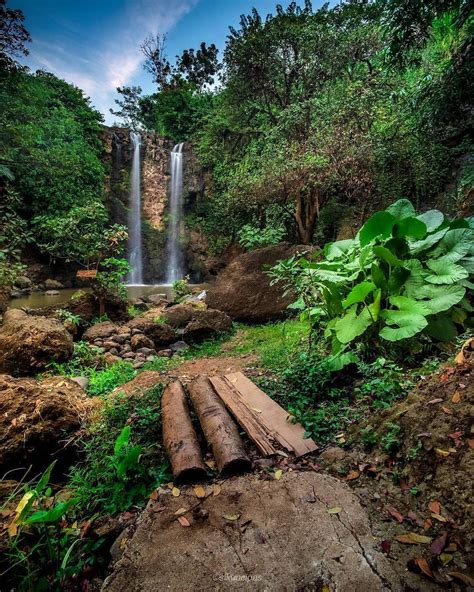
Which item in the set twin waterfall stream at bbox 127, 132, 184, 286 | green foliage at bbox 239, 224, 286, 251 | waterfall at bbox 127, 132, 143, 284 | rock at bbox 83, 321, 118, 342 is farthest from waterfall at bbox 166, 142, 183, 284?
rock at bbox 83, 321, 118, 342

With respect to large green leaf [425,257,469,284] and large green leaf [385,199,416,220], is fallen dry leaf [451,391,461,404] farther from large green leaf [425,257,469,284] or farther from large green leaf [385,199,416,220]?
large green leaf [385,199,416,220]

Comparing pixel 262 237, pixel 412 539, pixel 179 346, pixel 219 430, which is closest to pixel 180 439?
pixel 219 430

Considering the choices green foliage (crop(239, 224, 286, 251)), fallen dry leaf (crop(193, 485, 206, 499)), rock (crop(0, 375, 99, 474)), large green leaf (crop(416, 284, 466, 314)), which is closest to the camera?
fallen dry leaf (crop(193, 485, 206, 499))

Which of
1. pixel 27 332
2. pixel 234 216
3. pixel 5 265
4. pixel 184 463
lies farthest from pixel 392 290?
pixel 234 216

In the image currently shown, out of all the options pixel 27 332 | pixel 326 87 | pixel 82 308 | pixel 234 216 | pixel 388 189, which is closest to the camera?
pixel 27 332

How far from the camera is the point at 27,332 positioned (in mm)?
3732

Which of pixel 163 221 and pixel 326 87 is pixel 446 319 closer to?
pixel 326 87

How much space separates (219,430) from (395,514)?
995 mm

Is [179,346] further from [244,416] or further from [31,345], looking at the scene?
[244,416]

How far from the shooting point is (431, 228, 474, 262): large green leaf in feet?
8.36

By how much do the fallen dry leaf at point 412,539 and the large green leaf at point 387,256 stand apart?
191 cm

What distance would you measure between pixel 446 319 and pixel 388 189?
5979 millimetres

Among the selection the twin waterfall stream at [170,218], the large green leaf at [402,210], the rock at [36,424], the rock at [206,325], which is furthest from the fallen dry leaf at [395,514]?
the twin waterfall stream at [170,218]

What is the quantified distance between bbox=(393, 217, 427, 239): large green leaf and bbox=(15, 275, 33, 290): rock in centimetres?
1238
